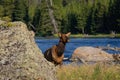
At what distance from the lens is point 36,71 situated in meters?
7.32

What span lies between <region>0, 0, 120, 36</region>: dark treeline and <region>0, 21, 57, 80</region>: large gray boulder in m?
113

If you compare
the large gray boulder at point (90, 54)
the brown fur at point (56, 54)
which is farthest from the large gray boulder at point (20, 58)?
the large gray boulder at point (90, 54)

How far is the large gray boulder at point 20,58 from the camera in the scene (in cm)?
720

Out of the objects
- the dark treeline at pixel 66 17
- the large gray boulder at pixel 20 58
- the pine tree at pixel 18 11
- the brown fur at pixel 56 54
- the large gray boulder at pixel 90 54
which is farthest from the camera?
the pine tree at pixel 18 11

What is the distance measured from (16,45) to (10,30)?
496 mm

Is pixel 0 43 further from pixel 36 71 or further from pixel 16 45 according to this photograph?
pixel 36 71

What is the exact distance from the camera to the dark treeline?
126812 millimetres

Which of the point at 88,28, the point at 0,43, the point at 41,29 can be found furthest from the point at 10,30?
the point at 88,28

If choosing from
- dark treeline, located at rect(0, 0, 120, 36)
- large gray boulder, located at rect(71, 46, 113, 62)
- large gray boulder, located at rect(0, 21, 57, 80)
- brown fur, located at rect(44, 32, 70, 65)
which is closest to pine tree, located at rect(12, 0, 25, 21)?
dark treeline, located at rect(0, 0, 120, 36)

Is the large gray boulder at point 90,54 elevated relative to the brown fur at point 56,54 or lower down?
lower down

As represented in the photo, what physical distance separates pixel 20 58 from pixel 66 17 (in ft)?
456

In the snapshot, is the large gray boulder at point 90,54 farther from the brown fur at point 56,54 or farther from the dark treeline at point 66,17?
the dark treeline at point 66,17

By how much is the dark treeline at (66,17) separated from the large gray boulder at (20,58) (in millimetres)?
112601

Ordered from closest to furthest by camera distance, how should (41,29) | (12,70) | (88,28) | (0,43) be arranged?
1. (12,70)
2. (0,43)
3. (41,29)
4. (88,28)
